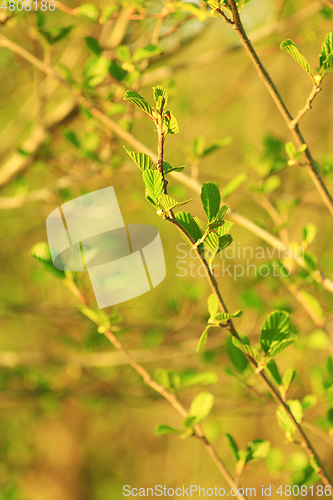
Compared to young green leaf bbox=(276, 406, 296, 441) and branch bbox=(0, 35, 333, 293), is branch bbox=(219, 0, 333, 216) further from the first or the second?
young green leaf bbox=(276, 406, 296, 441)

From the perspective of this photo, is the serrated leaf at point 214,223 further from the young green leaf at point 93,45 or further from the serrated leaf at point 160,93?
the young green leaf at point 93,45

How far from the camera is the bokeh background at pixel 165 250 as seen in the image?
0.69 m

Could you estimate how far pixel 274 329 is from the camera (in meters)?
0.36

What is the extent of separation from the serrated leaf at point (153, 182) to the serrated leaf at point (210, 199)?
0.04 meters

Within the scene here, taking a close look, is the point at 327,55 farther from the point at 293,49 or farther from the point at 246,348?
the point at 246,348

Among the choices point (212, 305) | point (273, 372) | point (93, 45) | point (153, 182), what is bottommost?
point (273, 372)

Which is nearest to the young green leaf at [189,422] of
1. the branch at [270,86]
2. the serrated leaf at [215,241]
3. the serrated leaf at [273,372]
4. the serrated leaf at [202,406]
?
the serrated leaf at [202,406]

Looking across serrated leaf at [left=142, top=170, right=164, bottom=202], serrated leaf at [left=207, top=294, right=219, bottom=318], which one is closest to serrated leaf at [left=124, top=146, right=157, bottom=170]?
serrated leaf at [left=142, top=170, right=164, bottom=202]

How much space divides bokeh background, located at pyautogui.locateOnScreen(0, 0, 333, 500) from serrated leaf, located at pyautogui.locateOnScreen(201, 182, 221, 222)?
0.70ft

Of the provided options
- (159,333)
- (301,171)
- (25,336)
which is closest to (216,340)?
(159,333)

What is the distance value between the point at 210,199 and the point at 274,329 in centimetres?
17

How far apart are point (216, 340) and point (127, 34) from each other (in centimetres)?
84

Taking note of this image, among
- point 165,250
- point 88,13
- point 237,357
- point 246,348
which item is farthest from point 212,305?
point 165,250

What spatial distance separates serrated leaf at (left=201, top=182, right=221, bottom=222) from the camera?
28 cm
